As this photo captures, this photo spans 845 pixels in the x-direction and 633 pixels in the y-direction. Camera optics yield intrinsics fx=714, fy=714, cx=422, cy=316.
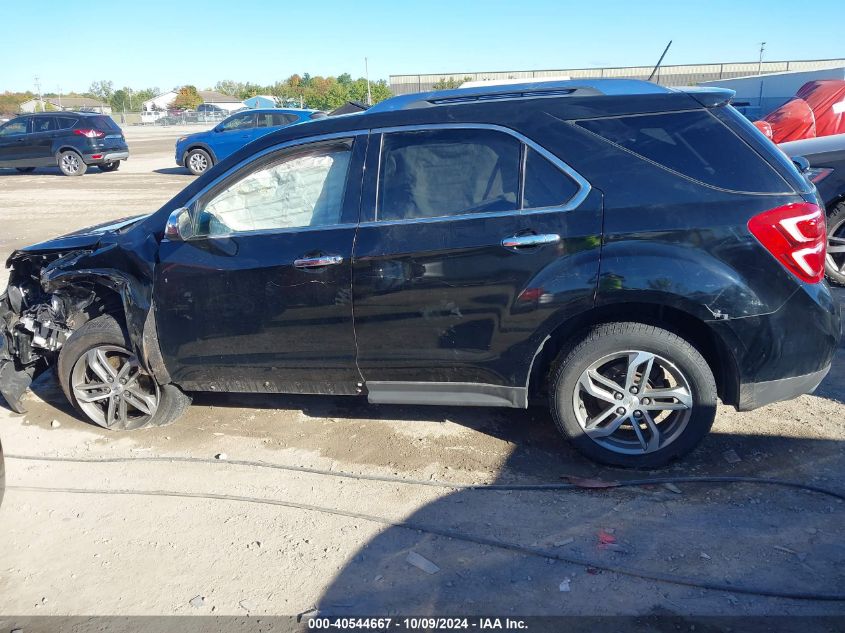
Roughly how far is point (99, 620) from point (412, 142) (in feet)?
8.79

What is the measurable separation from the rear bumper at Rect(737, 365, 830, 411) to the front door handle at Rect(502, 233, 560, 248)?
1.23 metres

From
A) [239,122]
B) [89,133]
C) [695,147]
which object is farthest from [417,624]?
[89,133]

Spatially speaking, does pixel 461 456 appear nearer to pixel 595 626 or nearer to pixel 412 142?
pixel 595 626

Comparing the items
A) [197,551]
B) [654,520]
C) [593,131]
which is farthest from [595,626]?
[593,131]

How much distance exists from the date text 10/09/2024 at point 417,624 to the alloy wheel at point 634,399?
4.22 feet

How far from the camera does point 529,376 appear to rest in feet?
12.5

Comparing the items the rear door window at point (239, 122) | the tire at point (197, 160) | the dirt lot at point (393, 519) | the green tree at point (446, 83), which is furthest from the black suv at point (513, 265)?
the green tree at point (446, 83)

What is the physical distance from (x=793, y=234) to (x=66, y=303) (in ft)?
14.2

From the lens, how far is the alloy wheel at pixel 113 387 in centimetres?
452

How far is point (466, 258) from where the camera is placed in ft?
Answer: 12.0

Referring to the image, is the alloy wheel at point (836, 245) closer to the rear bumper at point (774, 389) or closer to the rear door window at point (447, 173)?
the rear bumper at point (774, 389)

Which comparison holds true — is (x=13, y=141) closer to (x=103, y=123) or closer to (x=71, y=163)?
(x=71, y=163)

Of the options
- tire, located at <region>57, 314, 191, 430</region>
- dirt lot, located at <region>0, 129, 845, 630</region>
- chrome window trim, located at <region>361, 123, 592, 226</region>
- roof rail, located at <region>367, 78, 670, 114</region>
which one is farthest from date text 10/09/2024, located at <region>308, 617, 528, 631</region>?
roof rail, located at <region>367, 78, 670, 114</region>

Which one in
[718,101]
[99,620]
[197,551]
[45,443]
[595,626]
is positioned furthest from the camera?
[45,443]
